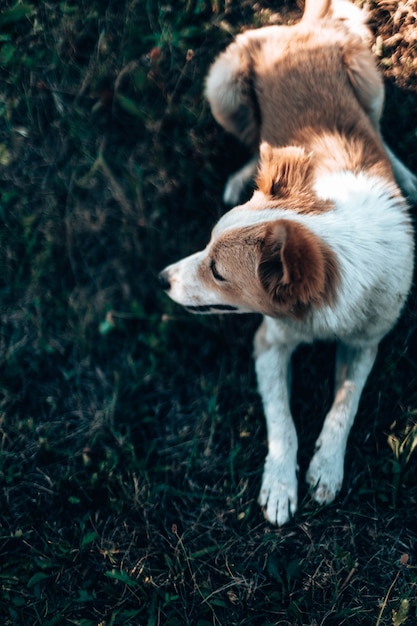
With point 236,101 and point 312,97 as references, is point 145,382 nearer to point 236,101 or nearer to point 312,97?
point 236,101

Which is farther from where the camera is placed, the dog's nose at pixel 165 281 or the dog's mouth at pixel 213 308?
the dog's nose at pixel 165 281

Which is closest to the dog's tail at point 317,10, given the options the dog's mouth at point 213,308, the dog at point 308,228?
the dog at point 308,228

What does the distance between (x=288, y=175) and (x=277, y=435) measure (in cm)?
147

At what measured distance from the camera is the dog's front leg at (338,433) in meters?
2.97

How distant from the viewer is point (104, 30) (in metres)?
3.93

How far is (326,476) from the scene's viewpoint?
2.97 meters

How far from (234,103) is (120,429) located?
2190mm

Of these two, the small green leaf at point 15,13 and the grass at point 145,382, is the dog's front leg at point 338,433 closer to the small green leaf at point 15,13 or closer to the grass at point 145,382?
the grass at point 145,382

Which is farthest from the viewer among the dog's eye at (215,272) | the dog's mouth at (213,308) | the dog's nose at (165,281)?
the dog's nose at (165,281)

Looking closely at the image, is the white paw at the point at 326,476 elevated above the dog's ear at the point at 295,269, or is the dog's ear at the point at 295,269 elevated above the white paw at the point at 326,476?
the dog's ear at the point at 295,269

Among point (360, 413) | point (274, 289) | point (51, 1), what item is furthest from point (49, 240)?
point (360, 413)

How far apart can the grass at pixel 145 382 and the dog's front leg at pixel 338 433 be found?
0.15 meters

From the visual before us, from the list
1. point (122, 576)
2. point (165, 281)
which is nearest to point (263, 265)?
point (165, 281)

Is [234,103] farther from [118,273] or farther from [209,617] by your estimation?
[209,617]
